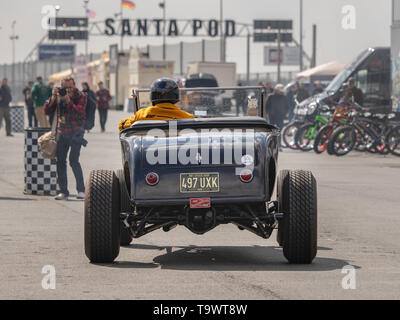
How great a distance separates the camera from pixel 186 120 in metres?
9.04

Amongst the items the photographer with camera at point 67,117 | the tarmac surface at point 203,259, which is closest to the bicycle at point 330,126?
the tarmac surface at point 203,259

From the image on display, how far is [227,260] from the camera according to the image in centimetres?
930

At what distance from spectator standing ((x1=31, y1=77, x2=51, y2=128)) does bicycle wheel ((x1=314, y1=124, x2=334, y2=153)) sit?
9159 millimetres

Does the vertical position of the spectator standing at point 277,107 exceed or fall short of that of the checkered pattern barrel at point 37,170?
it exceeds it

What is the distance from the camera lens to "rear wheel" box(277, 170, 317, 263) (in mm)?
8617

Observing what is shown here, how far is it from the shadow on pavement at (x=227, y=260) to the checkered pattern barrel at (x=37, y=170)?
224 inches

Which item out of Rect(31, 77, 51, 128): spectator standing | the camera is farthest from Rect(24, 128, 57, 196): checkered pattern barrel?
Rect(31, 77, 51, 128): spectator standing

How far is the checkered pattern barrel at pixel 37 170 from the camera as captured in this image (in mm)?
15805

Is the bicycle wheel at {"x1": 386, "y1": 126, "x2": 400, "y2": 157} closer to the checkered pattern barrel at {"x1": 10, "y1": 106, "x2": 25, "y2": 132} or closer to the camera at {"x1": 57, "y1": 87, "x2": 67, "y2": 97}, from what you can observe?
the camera at {"x1": 57, "y1": 87, "x2": 67, "y2": 97}

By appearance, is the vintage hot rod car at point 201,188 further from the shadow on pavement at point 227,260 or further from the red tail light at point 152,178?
the shadow on pavement at point 227,260

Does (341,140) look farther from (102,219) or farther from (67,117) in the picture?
(102,219)

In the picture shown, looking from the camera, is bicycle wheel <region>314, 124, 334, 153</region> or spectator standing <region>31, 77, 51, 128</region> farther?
spectator standing <region>31, 77, 51, 128</region>
